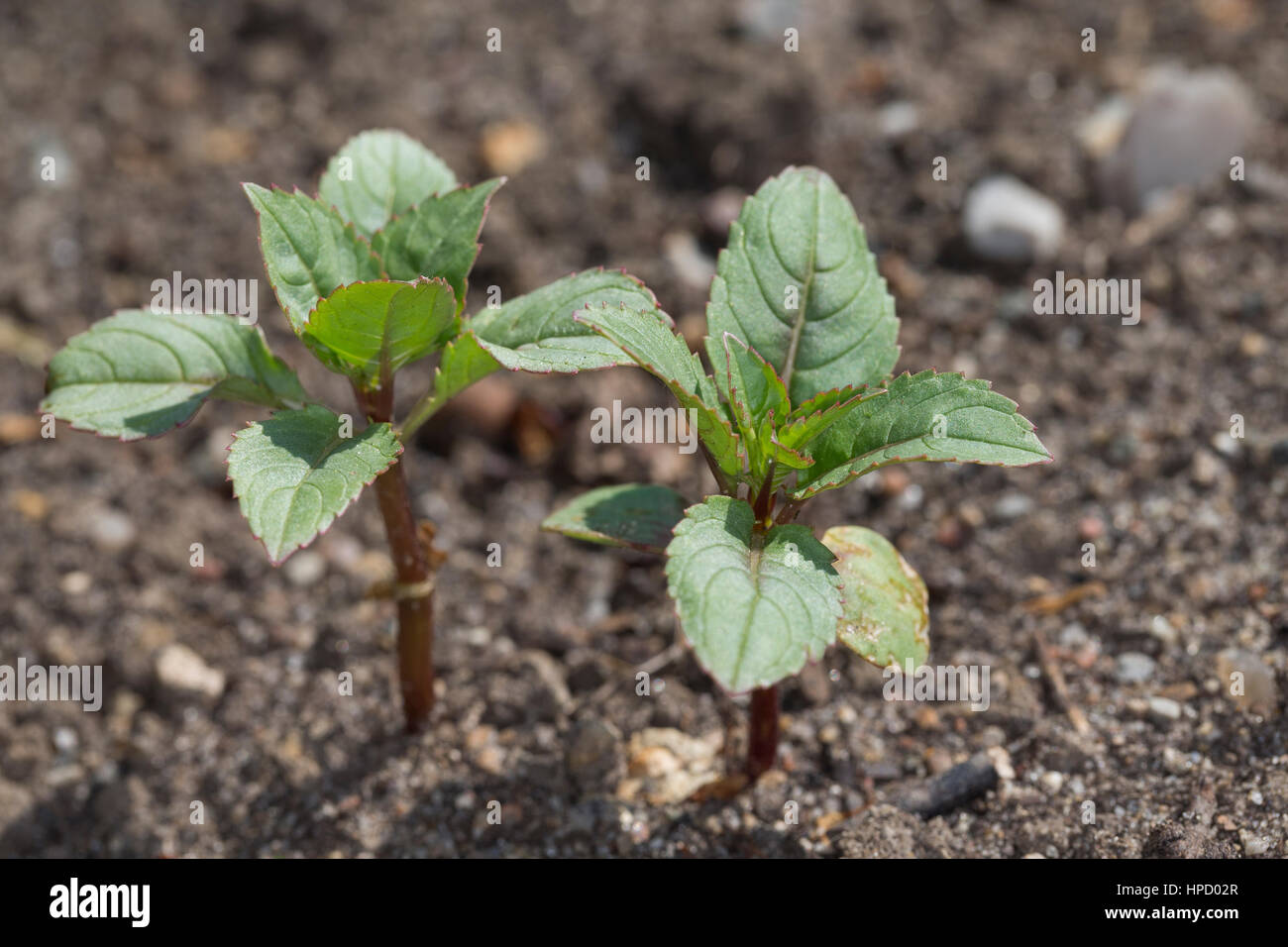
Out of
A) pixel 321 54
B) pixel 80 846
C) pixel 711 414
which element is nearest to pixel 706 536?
pixel 711 414

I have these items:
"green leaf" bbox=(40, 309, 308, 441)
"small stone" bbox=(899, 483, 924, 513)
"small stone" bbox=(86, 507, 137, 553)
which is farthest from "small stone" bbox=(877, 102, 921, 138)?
"small stone" bbox=(86, 507, 137, 553)

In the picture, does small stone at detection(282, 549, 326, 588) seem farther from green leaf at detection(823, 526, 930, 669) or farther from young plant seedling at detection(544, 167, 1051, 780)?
green leaf at detection(823, 526, 930, 669)

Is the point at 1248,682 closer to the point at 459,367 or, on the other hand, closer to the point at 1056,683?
the point at 1056,683

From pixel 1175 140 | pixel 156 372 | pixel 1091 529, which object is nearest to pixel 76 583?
pixel 156 372

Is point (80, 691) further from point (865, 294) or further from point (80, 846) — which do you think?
point (865, 294)

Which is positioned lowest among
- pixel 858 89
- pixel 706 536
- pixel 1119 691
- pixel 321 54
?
pixel 1119 691

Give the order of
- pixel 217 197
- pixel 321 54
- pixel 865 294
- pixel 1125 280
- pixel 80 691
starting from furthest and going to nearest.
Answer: pixel 321 54 < pixel 217 197 < pixel 1125 280 < pixel 80 691 < pixel 865 294
